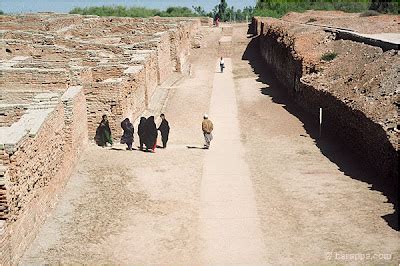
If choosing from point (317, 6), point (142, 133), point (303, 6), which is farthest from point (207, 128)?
point (303, 6)

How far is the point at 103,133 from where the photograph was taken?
14.6 meters

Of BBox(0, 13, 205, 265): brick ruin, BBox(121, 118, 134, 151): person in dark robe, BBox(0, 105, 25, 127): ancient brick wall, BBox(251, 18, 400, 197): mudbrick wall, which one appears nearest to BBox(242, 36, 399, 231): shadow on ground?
BBox(251, 18, 400, 197): mudbrick wall

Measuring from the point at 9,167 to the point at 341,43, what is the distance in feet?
54.1

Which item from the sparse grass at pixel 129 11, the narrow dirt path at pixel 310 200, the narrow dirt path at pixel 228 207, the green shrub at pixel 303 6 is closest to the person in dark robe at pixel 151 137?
the narrow dirt path at pixel 228 207

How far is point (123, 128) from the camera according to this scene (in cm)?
1448

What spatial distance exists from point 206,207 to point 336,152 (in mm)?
5074

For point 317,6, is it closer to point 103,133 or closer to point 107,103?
point 107,103

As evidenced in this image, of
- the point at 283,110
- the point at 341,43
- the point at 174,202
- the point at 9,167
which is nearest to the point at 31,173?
the point at 9,167

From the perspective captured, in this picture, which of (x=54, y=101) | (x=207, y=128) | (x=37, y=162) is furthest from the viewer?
(x=207, y=128)

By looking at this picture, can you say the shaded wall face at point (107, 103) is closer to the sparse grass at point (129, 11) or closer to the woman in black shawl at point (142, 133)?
the woman in black shawl at point (142, 133)

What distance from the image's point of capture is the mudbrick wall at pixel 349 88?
11.9 meters

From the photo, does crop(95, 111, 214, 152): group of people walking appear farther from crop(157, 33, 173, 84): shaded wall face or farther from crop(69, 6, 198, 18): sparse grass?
crop(69, 6, 198, 18): sparse grass

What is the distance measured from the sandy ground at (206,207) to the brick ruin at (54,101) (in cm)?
68

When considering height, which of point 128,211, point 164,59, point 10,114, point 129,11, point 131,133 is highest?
point 129,11
